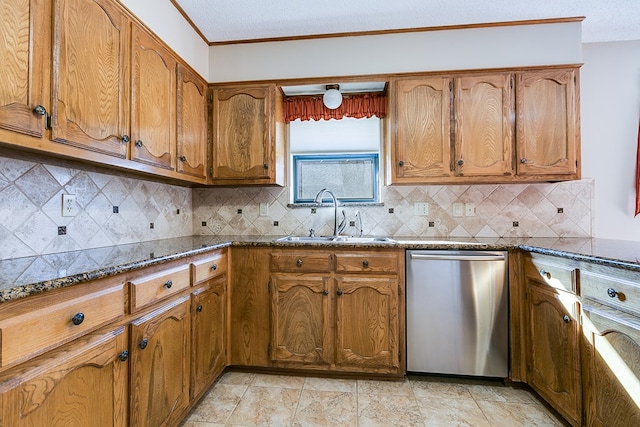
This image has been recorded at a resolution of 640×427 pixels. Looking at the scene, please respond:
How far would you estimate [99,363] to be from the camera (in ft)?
3.34

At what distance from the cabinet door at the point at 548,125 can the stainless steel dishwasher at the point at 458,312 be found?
0.74m

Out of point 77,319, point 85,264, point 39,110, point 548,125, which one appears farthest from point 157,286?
point 548,125

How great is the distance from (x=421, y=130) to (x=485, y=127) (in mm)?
427

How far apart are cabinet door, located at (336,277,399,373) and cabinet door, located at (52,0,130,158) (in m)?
1.48

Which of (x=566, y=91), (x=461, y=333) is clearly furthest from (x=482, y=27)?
(x=461, y=333)

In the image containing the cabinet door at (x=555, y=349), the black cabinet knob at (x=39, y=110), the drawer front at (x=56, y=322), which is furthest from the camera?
the cabinet door at (x=555, y=349)

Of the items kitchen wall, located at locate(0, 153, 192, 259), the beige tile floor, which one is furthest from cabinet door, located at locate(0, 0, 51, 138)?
the beige tile floor

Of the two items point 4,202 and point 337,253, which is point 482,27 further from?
point 4,202

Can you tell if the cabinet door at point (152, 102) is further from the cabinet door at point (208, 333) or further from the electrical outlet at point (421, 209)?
the electrical outlet at point (421, 209)

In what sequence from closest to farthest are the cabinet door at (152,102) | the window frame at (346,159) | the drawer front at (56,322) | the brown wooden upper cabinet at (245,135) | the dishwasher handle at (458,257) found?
the drawer front at (56,322) < the cabinet door at (152,102) < the dishwasher handle at (458,257) < the brown wooden upper cabinet at (245,135) < the window frame at (346,159)

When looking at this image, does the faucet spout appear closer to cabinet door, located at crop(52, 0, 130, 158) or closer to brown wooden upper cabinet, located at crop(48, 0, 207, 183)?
brown wooden upper cabinet, located at crop(48, 0, 207, 183)

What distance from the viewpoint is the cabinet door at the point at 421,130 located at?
2121 mm

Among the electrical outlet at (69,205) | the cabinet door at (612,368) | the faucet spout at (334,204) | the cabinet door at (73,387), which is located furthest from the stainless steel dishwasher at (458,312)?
the electrical outlet at (69,205)

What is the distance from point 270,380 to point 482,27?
281 cm
